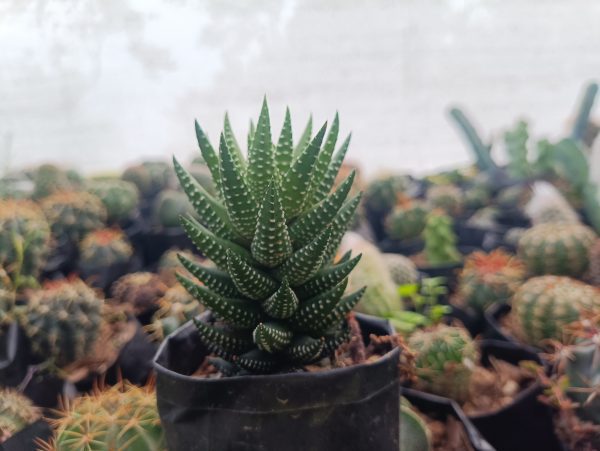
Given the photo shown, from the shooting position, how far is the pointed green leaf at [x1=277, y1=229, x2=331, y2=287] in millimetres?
942

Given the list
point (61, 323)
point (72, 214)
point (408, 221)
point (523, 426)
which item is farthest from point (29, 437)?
point (408, 221)

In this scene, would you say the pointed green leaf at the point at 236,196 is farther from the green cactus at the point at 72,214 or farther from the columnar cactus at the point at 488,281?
the green cactus at the point at 72,214

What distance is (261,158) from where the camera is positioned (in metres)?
1.02

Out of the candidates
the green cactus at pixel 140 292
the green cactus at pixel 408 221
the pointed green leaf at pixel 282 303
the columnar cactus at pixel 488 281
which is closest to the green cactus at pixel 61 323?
the green cactus at pixel 140 292

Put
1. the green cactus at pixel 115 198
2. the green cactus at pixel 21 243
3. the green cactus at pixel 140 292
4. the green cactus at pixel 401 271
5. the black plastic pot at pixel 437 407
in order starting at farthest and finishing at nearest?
the green cactus at pixel 115 198, the green cactus at pixel 401 271, the green cactus at pixel 140 292, the green cactus at pixel 21 243, the black plastic pot at pixel 437 407

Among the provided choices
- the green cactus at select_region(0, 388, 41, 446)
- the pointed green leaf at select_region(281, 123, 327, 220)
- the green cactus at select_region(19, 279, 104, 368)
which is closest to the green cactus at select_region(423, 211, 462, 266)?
the green cactus at select_region(19, 279, 104, 368)

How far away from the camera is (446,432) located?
1.40 meters

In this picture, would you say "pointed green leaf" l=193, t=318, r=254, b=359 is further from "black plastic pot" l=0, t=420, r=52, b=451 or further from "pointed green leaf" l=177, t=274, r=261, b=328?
"black plastic pot" l=0, t=420, r=52, b=451

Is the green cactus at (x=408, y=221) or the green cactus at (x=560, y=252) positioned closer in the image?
the green cactus at (x=560, y=252)

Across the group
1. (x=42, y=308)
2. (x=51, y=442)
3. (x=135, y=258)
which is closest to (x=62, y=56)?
(x=42, y=308)

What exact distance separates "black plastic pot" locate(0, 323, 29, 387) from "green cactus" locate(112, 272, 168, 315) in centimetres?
47

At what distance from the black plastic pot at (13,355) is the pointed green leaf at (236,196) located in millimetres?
1050

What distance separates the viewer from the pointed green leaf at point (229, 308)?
3.33 feet

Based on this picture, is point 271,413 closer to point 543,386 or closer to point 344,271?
point 344,271
